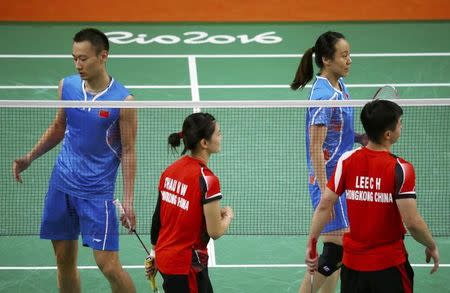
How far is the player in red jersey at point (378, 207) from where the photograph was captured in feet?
18.7

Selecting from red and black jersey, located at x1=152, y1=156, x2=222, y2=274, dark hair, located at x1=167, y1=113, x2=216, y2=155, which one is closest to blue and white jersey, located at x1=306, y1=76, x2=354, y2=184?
dark hair, located at x1=167, y1=113, x2=216, y2=155

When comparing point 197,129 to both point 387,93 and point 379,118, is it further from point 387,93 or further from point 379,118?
point 387,93

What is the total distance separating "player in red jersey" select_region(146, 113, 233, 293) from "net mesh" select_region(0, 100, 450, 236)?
2.38 m

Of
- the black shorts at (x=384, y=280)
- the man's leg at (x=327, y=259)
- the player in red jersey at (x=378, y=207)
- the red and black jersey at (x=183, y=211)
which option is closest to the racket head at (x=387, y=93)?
the man's leg at (x=327, y=259)

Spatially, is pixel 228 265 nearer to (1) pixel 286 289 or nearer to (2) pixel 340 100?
(1) pixel 286 289

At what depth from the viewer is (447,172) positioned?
10.3 meters

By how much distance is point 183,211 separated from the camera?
588 cm

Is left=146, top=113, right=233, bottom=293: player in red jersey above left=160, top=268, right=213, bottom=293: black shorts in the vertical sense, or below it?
above

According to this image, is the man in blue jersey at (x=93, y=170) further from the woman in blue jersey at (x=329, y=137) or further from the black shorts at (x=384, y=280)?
the black shorts at (x=384, y=280)

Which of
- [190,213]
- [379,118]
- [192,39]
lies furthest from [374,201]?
[192,39]

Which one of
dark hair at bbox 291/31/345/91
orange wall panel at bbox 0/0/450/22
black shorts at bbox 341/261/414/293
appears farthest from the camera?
orange wall panel at bbox 0/0/450/22

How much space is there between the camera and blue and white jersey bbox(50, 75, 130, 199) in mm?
6812

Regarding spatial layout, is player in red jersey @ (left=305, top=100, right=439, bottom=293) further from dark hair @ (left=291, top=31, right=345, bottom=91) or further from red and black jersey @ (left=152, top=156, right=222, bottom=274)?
dark hair @ (left=291, top=31, right=345, bottom=91)

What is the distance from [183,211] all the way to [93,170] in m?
1.22
